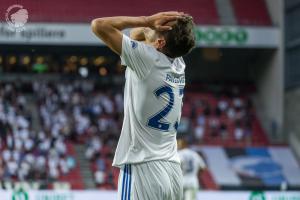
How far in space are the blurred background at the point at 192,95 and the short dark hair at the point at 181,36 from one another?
81.8 feet

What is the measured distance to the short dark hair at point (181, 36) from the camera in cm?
557

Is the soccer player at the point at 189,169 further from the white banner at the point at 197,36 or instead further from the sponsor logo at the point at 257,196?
the white banner at the point at 197,36

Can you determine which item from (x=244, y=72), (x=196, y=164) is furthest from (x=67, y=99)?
(x=196, y=164)

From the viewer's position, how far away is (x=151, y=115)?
19.4 feet

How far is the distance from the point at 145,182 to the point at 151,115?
1.46 feet

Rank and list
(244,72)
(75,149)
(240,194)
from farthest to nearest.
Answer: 1. (244,72)
2. (75,149)
3. (240,194)

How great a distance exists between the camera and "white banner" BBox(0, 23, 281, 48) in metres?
34.3

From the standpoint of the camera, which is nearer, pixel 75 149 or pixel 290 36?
pixel 75 149

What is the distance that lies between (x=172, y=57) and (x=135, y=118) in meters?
0.46

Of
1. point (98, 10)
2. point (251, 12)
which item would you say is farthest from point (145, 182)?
point (251, 12)

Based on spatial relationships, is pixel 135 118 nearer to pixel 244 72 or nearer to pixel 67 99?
pixel 67 99

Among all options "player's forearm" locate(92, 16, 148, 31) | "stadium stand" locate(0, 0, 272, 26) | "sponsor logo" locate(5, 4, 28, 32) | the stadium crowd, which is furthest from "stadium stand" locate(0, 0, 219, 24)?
"player's forearm" locate(92, 16, 148, 31)

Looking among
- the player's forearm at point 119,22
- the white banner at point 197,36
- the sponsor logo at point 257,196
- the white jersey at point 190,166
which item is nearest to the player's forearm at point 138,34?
the player's forearm at point 119,22

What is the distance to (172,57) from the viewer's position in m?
5.86
